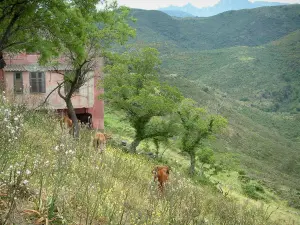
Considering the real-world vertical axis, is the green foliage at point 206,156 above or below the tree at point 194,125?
below

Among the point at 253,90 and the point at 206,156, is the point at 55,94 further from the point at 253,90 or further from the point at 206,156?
the point at 253,90

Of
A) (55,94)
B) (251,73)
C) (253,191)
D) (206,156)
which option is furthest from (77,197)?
(251,73)

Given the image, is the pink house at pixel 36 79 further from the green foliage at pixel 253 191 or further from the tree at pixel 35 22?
the green foliage at pixel 253 191

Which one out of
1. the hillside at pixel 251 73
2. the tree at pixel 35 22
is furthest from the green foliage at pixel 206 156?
the hillside at pixel 251 73

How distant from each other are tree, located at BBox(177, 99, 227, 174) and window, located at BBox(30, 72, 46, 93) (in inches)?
367

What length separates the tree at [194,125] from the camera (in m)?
22.8

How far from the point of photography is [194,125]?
23.0 meters

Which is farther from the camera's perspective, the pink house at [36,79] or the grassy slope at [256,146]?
the grassy slope at [256,146]

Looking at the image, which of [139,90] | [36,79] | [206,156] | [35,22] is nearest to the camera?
[35,22]

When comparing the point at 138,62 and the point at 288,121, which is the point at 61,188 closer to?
the point at 138,62

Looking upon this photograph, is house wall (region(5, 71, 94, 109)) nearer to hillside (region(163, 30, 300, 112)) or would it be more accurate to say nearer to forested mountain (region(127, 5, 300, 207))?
forested mountain (region(127, 5, 300, 207))

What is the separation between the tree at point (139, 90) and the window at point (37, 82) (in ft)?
14.1

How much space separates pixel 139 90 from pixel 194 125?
16.7ft

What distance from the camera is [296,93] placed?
442 ft
